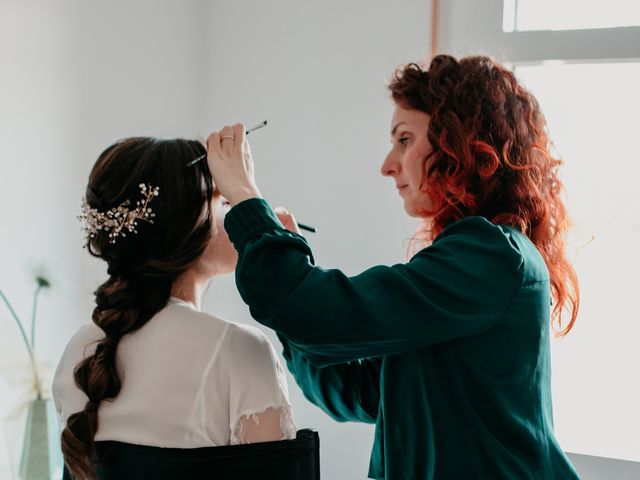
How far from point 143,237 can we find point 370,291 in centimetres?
38

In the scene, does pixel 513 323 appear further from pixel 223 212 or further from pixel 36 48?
pixel 36 48

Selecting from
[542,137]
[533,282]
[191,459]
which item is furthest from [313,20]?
[191,459]

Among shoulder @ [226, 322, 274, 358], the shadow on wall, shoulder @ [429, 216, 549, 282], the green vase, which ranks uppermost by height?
shoulder @ [429, 216, 549, 282]

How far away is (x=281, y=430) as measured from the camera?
4.05 feet

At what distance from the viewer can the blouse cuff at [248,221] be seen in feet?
3.84

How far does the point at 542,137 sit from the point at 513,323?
347 millimetres

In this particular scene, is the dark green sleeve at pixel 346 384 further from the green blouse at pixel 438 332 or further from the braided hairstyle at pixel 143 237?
the braided hairstyle at pixel 143 237

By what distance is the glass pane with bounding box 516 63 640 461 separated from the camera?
2279mm

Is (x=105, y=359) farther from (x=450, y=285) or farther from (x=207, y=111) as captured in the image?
(x=207, y=111)

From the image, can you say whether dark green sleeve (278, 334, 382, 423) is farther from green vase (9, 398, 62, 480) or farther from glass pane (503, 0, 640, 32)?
glass pane (503, 0, 640, 32)

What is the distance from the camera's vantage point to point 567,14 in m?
2.33

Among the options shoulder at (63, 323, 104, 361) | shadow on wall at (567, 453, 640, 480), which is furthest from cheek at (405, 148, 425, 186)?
shadow on wall at (567, 453, 640, 480)

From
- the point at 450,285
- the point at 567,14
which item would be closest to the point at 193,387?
the point at 450,285

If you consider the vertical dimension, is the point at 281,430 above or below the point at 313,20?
below
